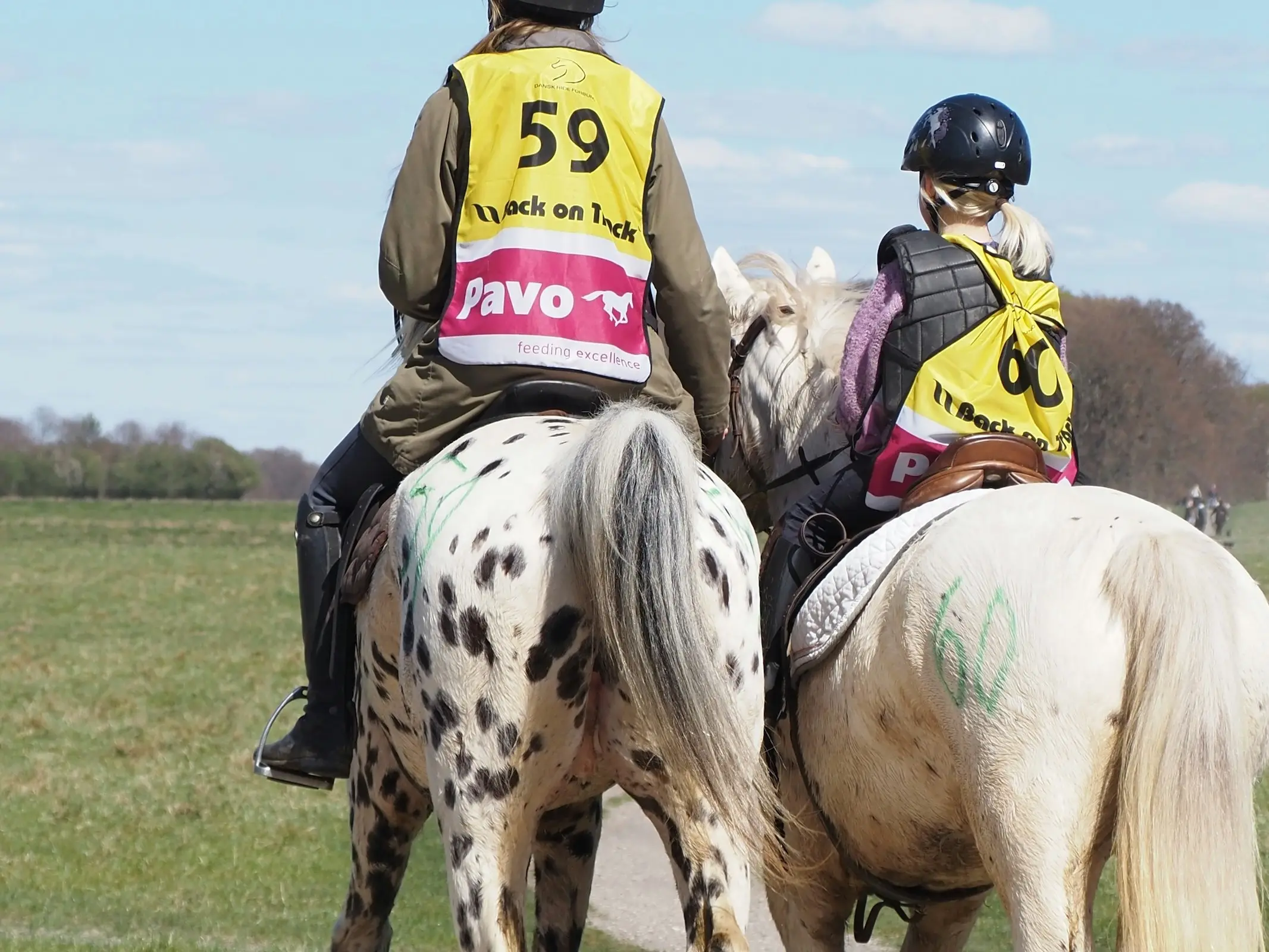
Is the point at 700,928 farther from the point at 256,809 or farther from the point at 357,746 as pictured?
the point at 256,809

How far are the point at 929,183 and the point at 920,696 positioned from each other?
166cm

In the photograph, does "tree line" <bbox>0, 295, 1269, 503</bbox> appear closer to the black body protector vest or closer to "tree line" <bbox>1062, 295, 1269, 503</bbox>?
"tree line" <bbox>1062, 295, 1269, 503</bbox>

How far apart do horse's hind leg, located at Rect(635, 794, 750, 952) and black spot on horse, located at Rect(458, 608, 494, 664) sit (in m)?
0.51

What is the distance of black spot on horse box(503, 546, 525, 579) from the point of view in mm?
3488

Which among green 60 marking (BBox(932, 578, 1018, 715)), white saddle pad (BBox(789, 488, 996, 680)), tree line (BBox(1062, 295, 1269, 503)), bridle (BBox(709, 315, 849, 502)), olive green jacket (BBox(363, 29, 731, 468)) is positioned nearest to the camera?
green 60 marking (BBox(932, 578, 1018, 715))

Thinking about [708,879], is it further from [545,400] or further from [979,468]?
[979,468]

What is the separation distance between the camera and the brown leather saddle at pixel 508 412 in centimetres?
402

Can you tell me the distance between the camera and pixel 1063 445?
4.75 meters

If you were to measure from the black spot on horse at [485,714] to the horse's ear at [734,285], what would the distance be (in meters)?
2.54

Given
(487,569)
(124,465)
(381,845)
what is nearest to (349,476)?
(381,845)

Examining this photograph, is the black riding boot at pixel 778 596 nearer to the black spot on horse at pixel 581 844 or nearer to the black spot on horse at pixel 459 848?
the black spot on horse at pixel 581 844

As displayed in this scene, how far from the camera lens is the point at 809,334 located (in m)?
5.60

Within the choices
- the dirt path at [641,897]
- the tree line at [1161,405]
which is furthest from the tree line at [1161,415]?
the dirt path at [641,897]

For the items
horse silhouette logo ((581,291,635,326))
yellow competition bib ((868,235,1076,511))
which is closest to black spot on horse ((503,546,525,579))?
horse silhouette logo ((581,291,635,326))
